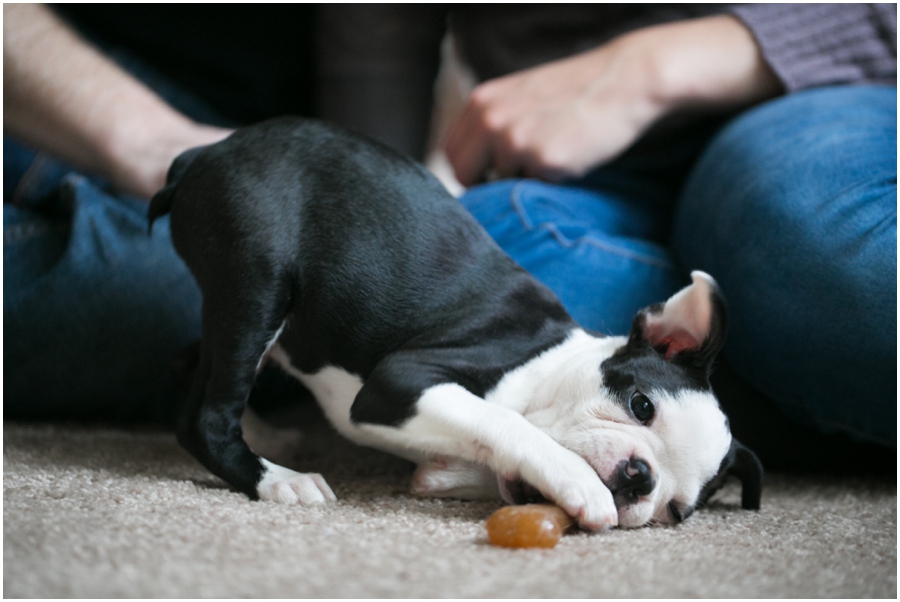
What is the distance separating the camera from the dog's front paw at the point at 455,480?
4.37ft

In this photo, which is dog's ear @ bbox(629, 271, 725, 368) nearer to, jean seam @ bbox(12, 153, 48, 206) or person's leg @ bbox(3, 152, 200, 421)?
person's leg @ bbox(3, 152, 200, 421)

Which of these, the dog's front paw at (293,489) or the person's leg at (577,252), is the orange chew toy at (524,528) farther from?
the person's leg at (577,252)

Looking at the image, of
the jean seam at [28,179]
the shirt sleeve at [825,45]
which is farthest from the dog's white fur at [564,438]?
the jean seam at [28,179]

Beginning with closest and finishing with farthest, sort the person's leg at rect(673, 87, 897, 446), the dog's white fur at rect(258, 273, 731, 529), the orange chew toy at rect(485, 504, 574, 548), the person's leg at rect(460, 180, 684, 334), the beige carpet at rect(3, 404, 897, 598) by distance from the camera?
the beige carpet at rect(3, 404, 897, 598)
the orange chew toy at rect(485, 504, 574, 548)
the dog's white fur at rect(258, 273, 731, 529)
the person's leg at rect(673, 87, 897, 446)
the person's leg at rect(460, 180, 684, 334)

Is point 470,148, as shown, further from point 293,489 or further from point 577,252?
point 293,489

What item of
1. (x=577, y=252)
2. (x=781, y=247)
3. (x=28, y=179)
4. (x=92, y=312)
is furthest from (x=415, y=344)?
(x=28, y=179)

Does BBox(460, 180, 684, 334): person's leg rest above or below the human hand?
below

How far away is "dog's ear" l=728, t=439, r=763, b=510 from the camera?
1.36 m

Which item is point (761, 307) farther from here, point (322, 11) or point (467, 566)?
point (322, 11)

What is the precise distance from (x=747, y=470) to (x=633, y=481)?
→ 1.06ft

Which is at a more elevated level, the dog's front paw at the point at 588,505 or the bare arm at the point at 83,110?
the bare arm at the point at 83,110

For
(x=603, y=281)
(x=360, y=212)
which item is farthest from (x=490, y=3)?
(x=360, y=212)

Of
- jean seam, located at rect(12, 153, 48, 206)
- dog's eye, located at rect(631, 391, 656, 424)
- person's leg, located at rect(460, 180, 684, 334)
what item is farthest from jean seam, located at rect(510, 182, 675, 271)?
jean seam, located at rect(12, 153, 48, 206)

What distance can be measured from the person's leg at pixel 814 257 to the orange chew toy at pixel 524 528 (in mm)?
835
